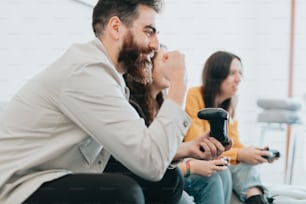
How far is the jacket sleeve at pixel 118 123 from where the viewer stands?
667mm

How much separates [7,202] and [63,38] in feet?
2.99

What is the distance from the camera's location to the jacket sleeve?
0.67m

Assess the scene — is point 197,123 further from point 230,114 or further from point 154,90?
point 154,90

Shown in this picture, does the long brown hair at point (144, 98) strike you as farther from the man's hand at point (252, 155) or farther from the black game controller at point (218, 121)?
the man's hand at point (252, 155)

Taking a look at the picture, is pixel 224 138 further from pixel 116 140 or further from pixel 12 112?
pixel 12 112

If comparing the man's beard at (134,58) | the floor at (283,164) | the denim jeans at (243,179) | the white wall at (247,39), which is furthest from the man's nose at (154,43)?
the floor at (283,164)

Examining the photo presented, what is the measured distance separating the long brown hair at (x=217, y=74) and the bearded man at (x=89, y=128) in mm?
744

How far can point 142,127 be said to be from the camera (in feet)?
2.23

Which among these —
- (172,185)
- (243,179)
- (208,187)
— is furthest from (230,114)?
Result: (172,185)

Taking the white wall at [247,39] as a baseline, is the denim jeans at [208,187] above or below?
below

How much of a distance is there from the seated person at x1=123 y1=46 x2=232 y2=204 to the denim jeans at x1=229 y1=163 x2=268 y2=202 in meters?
0.06

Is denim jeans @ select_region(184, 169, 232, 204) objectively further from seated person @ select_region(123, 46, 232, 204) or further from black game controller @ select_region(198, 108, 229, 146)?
black game controller @ select_region(198, 108, 229, 146)

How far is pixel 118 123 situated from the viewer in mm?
672

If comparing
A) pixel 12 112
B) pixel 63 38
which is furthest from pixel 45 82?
pixel 63 38
